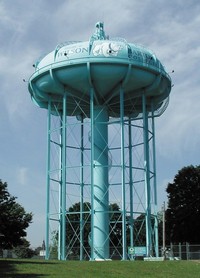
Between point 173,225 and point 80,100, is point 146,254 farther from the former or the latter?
point 173,225

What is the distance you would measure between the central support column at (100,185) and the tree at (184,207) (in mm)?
19551

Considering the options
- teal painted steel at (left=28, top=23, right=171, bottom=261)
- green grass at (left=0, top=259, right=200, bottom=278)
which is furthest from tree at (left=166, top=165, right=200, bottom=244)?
green grass at (left=0, top=259, right=200, bottom=278)

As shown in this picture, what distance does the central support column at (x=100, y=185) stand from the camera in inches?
1503

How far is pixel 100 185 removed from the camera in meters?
39.3

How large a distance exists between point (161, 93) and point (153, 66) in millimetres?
3356

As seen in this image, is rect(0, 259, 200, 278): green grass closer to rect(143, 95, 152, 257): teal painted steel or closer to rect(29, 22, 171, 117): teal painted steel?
rect(143, 95, 152, 257): teal painted steel

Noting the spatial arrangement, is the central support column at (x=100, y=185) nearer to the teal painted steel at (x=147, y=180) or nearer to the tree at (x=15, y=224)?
the teal painted steel at (x=147, y=180)

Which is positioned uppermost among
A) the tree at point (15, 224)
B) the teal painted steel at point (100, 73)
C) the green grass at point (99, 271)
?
the teal painted steel at point (100, 73)

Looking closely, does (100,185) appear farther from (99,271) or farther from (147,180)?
(99,271)

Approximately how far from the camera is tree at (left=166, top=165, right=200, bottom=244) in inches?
2212

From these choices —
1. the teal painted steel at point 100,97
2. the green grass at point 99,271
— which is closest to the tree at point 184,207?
the teal painted steel at point 100,97

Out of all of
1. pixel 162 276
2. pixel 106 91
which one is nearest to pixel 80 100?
pixel 106 91

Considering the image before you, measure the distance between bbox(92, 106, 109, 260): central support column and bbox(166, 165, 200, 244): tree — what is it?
64.1 feet

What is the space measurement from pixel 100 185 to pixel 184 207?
2081 centimetres
